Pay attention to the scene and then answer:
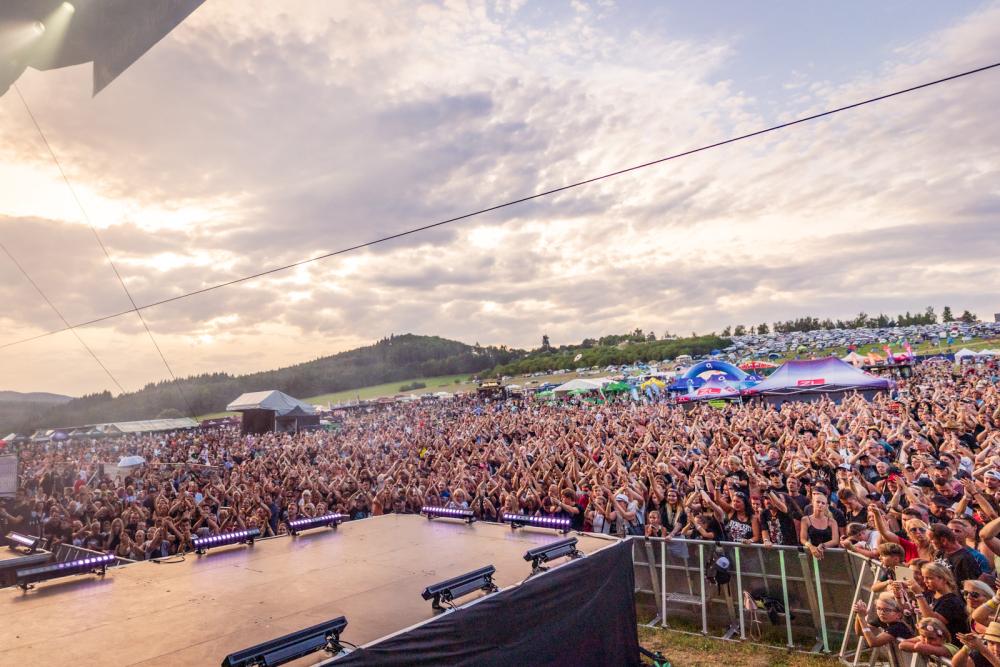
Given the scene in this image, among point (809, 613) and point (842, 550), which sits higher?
point (842, 550)

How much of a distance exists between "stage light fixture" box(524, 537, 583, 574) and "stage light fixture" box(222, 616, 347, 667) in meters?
2.02

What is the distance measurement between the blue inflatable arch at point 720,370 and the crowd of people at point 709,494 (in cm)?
753

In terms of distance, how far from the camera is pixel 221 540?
6.25 metres

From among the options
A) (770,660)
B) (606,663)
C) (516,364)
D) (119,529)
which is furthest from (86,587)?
(516,364)

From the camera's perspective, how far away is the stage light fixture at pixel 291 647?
9.92 ft

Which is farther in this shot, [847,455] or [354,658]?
[847,455]

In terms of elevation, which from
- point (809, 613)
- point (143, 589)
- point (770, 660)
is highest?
point (143, 589)

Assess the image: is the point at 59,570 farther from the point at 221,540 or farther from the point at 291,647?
the point at 291,647

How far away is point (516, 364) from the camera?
93.5 m

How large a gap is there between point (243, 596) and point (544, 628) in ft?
8.43

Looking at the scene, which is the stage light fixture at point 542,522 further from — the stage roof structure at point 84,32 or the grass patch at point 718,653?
the stage roof structure at point 84,32

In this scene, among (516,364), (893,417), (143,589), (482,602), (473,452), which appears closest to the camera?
(482,602)

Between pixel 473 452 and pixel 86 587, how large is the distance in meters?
11.4

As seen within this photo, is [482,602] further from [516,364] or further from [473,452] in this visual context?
[516,364]
